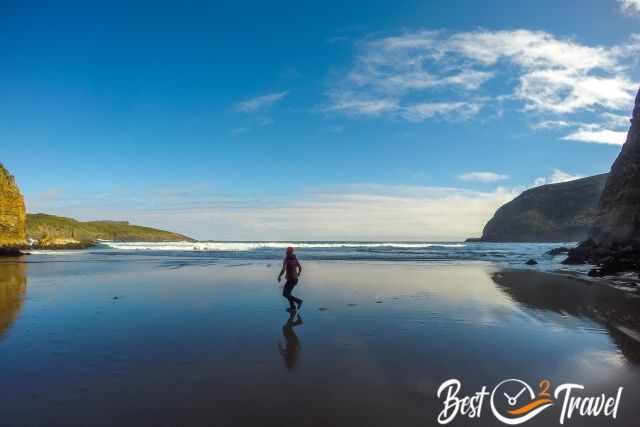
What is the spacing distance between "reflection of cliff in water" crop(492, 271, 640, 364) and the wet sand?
0.08m

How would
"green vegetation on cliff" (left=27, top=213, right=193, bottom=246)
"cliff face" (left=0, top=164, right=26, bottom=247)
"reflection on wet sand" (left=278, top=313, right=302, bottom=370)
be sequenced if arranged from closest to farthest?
"reflection on wet sand" (left=278, top=313, right=302, bottom=370) < "cliff face" (left=0, top=164, right=26, bottom=247) < "green vegetation on cliff" (left=27, top=213, right=193, bottom=246)

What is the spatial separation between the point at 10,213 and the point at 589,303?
63.3 m

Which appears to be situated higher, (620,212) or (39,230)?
(620,212)

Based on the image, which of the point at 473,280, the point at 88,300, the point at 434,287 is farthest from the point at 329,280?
the point at 88,300

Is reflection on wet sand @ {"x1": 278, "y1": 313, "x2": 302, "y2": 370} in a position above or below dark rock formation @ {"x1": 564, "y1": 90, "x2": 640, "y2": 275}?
below

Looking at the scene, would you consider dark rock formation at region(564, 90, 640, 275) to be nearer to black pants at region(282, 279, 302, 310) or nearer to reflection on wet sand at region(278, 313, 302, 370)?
black pants at region(282, 279, 302, 310)

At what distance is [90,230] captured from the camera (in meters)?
Result: 138

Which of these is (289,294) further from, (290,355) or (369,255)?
(369,255)

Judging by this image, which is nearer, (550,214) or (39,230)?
(39,230)

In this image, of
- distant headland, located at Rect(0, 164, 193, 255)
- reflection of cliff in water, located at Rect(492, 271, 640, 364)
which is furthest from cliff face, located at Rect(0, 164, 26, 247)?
reflection of cliff in water, located at Rect(492, 271, 640, 364)

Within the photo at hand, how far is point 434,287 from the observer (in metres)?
17.3

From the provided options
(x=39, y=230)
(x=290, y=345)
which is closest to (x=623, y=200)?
(x=290, y=345)

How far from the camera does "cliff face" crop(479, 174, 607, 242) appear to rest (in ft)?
370

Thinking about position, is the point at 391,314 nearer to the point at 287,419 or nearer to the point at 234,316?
the point at 234,316
